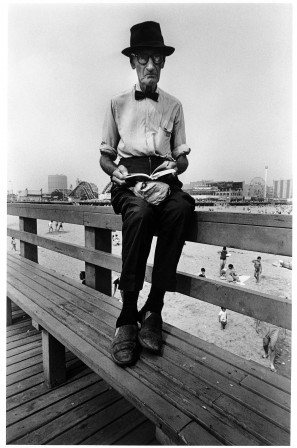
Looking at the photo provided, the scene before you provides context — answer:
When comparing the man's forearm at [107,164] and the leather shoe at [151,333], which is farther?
the man's forearm at [107,164]

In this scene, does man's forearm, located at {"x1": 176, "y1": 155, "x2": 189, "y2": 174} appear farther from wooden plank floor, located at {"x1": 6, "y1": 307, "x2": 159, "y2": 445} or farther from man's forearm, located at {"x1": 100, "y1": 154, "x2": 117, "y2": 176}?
wooden plank floor, located at {"x1": 6, "y1": 307, "x2": 159, "y2": 445}

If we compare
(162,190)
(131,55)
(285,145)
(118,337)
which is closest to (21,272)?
(118,337)

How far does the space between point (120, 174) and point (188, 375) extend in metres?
1.08

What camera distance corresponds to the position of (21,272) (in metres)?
2.81

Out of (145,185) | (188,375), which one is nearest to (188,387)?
(188,375)

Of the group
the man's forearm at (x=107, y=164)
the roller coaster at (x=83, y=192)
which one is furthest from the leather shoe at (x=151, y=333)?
the roller coaster at (x=83, y=192)

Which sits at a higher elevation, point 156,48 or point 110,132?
point 156,48

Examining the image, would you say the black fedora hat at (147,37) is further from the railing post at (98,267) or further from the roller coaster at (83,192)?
the roller coaster at (83,192)

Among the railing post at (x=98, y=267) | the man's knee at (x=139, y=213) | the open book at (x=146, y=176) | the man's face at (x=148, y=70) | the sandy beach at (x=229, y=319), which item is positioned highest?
the man's face at (x=148, y=70)

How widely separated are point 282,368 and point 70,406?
738cm

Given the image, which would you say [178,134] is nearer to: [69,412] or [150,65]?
[150,65]

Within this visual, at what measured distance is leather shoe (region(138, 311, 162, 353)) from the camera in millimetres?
1339

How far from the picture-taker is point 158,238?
1.41 meters

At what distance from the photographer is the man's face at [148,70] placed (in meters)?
1.60
